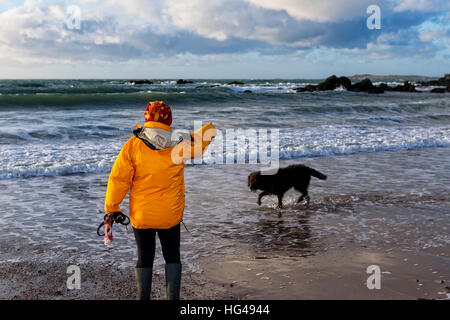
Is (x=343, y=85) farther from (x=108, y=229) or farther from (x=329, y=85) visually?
(x=108, y=229)

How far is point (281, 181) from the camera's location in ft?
22.7

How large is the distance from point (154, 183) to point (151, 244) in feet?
1.73

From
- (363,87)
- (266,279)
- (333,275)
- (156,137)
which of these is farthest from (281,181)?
(363,87)

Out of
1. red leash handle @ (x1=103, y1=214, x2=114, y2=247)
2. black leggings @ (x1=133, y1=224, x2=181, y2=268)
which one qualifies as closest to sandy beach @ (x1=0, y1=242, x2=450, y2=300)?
black leggings @ (x1=133, y1=224, x2=181, y2=268)

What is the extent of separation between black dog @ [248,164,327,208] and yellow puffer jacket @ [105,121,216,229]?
141 inches

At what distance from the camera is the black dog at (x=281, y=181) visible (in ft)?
22.5

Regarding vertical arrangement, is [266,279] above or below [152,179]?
below

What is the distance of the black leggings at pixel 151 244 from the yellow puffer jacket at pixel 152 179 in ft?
0.24

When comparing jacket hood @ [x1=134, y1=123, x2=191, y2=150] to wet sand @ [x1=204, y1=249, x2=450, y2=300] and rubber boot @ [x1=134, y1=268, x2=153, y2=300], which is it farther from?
wet sand @ [x1=204, y1=249, x2=450, y2=300]

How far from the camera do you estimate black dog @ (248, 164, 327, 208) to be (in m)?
6.86

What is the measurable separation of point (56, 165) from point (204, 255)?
19.9 ft

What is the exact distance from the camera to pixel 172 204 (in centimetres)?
332
